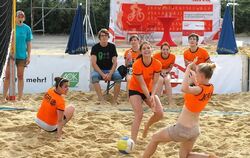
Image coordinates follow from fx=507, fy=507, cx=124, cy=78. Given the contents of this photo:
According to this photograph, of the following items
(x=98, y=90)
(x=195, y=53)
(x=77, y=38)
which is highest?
(x=77, y=38)

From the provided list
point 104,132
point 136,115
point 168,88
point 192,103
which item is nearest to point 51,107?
point 104,132

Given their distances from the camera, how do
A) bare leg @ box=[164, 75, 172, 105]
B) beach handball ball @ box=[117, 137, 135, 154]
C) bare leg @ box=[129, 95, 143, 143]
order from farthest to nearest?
bare leg @ box=[164, 75, 172, 105], bare leg @ box=[129, 95, 143, 143], beach handball ball @ box=[117, 137, 135, 154]

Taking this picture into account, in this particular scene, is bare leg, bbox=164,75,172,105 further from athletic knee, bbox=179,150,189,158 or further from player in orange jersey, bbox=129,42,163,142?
athletic knee, bbox=179,150,189,158

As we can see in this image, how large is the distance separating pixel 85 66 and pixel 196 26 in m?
7.06

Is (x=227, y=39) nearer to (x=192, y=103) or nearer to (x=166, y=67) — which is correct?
(x=166, y=67)

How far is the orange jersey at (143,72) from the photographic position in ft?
20.0

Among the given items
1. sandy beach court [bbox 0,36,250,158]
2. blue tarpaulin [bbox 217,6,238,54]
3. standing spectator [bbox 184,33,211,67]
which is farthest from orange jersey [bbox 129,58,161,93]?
blue tarpaulin [bbox 217,6,238,54]

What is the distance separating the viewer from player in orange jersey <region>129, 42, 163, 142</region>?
5.95m

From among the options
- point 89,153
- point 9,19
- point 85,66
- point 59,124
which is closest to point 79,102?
point 85,66

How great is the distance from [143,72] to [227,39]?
18.2ft

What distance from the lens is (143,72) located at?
617cm

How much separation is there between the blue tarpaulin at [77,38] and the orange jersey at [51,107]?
14.5 ft

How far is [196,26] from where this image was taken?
16172mm

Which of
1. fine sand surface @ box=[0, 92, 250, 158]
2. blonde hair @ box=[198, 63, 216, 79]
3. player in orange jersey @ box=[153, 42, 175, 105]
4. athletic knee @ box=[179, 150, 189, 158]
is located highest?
blonde hair @ box=[198, 63, 216, 79]
